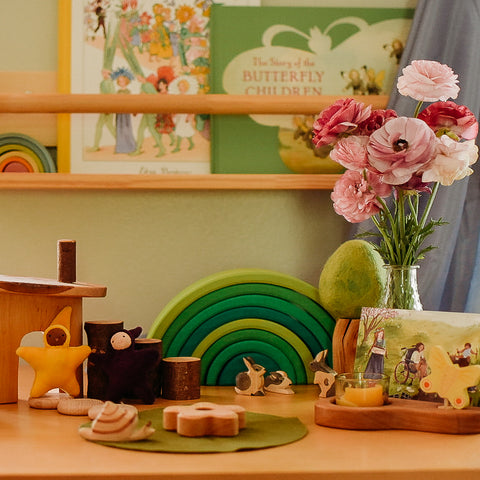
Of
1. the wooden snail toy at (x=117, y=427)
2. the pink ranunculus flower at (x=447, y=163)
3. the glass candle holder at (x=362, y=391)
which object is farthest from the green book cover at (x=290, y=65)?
the wooden snail toy at (x=117, y=427)

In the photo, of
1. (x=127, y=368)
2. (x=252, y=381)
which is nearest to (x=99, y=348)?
(x=127, y=368)

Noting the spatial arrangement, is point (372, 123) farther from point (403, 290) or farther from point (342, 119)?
point (403, 290)

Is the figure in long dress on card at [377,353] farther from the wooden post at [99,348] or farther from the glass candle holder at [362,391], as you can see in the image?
the wooden post at [99,348]

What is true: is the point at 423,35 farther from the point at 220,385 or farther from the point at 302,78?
the point at 220,385

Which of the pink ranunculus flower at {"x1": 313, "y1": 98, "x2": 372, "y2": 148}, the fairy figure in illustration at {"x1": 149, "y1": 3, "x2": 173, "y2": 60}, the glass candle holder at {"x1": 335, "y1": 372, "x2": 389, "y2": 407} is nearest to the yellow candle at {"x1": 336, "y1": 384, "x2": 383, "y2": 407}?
the glass candle holder at {"x1": 335, "y1": 372, "x2": 389, "y2": 407}

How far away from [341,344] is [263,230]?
12.9 inches

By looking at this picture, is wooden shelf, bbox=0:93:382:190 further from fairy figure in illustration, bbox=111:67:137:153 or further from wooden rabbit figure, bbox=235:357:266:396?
wooden rabbit figure, bbox=235:357:266:396

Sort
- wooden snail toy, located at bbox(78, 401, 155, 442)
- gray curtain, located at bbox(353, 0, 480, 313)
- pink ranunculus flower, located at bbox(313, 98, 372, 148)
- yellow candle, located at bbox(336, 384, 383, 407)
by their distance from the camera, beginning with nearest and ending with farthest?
wooden snail toy, located at bbox(78, 401, 155, 442)
yellow candle, located at bbox(336, 384, 383, 407)
pink ranunculus flower, located at bbox(313, 98, 372, 148)
gray curtain, located at bbox(353, 0, 480, 313)

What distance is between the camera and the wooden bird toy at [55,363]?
1.08m

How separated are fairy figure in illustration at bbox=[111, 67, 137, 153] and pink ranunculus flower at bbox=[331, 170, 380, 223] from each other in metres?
0.46

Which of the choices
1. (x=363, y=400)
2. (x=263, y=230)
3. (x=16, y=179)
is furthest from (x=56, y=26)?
(x=363, y=400)

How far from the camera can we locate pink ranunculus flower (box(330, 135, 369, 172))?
108cm

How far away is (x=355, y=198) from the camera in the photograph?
3.69 ft

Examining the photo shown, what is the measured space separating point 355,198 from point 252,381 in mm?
330
